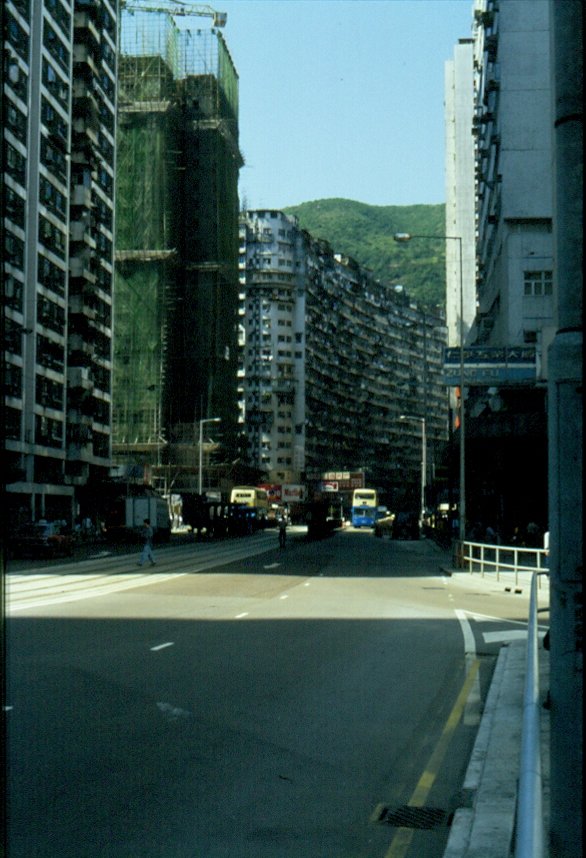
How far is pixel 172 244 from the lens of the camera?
327 feet

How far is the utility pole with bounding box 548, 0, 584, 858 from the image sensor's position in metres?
3.96

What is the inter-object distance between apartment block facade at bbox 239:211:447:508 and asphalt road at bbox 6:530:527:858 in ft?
345

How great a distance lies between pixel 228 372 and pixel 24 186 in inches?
1782

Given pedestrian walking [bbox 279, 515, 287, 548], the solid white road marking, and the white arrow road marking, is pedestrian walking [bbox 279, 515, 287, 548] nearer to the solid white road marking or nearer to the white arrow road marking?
the solid white road marking

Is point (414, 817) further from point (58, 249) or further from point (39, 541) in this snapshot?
point (58, 249)

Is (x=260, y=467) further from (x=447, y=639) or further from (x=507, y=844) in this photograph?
(x=507, y=844)

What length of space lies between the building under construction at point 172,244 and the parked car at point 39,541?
4325 centimetres

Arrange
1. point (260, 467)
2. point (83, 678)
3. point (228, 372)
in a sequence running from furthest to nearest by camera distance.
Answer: point (260, 467) → point (228, 372) → point (83, 678)

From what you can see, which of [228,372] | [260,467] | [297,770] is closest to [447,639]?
[297,770]

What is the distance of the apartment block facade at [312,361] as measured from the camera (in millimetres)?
146500

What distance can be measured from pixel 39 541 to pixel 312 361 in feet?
357

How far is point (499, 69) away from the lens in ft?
217

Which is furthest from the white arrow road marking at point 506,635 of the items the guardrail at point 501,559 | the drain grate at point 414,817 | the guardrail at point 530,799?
the guardrail at point 530,799

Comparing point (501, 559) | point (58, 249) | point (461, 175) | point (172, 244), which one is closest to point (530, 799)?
point (501, 559)
